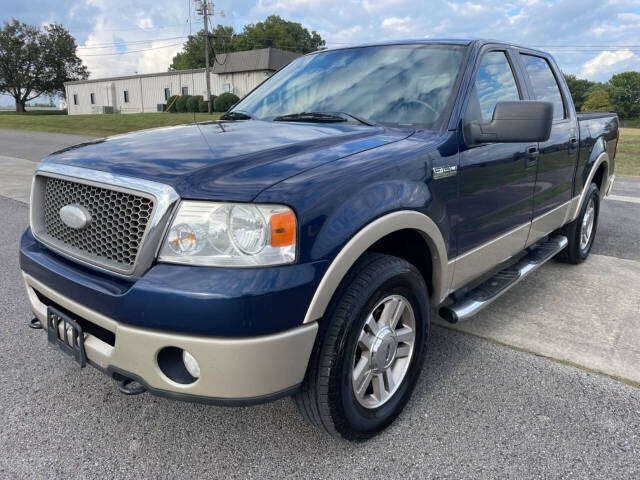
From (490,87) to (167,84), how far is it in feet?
178

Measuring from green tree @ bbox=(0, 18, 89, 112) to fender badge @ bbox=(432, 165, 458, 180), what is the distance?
236 feet

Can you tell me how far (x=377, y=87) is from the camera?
2.99 meters

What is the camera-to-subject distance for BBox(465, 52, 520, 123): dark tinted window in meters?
2.91

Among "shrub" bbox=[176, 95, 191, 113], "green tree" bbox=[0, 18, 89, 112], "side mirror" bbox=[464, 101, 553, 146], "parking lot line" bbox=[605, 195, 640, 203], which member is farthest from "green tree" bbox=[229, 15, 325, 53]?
"side mirror" bbox=[464, 101, 553, 146]

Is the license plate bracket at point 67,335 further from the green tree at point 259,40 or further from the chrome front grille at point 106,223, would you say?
the green tree at point 259,40

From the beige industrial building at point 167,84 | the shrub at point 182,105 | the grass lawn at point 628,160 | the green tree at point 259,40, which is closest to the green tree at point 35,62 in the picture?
the beige industrial building at point 167,84

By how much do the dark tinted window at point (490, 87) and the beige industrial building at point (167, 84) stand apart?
43.9 m

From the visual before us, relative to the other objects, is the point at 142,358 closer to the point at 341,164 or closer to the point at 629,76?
the point at 341,164

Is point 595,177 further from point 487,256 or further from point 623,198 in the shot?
point 623,198

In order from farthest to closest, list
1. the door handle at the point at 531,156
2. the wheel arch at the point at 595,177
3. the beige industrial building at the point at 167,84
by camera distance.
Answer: the beige industrial building at the point at 167,84, the wheel arch at the point at 595,177, the door handle at the point at 531,156

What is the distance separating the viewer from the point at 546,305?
390 centimetres

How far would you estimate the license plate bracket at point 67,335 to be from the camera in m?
2.05

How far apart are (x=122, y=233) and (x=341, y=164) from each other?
0.89m

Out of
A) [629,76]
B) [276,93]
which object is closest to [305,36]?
[629,76]
